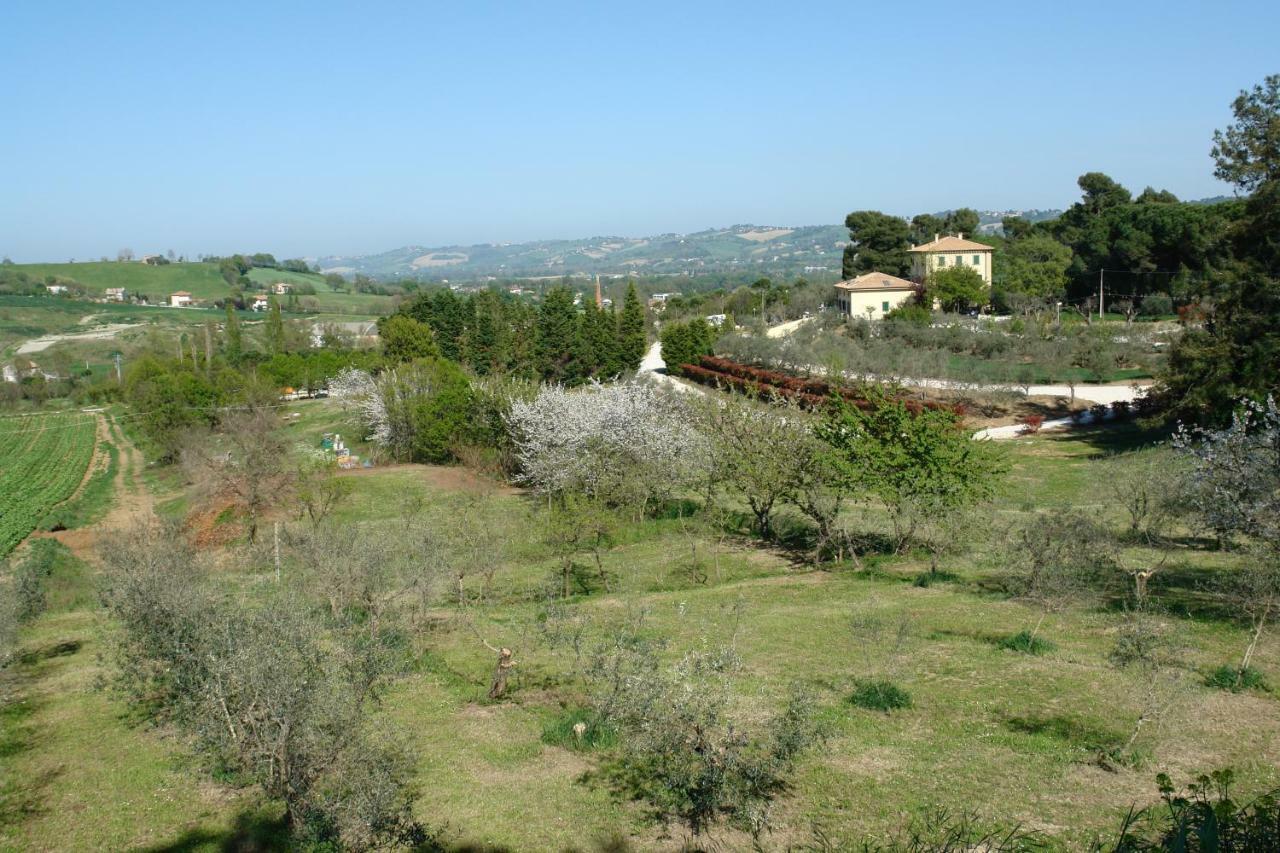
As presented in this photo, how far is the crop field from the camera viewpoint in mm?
38562

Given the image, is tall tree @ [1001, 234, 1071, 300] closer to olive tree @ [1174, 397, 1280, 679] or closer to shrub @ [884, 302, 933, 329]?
shrub @ [884, 302, 933, 329]

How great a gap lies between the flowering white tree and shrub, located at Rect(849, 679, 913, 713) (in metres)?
13.1

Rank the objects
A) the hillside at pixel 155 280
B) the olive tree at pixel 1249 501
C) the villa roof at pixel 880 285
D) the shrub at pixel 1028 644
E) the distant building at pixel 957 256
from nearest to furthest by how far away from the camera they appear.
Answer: the olive tree at pixel 1249 501, the shrub at pixel 1028 644, the villa roof at pixel 880 285, the distant building at pixel 957 256, the hillside at pixel 155 280

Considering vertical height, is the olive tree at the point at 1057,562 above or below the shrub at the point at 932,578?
above

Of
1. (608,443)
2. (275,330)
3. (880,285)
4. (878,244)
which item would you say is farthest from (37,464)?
(878,244)

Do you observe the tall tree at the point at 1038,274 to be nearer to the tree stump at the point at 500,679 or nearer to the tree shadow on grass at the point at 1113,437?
the tree shadow on grass at the point at 1113,437

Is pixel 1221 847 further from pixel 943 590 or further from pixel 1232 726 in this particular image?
pixel 943 590

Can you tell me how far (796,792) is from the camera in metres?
10.1

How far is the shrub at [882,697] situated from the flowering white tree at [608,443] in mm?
13134

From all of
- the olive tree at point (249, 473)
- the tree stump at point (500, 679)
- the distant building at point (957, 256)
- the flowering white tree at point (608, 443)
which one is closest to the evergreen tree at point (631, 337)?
the flowering white tree at point (608, 443)

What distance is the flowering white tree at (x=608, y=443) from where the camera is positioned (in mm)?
27203

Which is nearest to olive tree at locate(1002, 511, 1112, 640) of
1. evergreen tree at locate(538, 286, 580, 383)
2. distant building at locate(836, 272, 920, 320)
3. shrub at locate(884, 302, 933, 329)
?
evergreen tree at locate(538, 286, 580, 383)

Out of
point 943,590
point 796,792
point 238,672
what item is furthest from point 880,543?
point 238,672

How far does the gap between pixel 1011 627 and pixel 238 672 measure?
1238 cm
